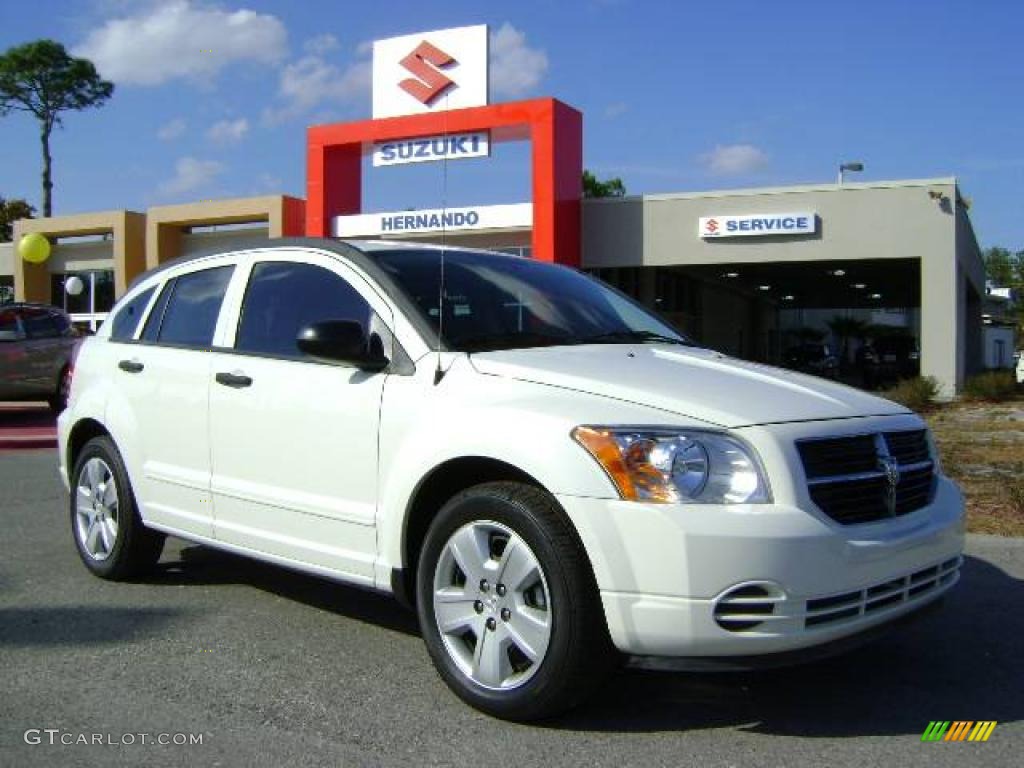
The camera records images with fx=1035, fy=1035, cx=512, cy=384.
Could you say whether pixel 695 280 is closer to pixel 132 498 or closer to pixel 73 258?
pixel 73 258

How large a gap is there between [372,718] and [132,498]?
8.03ft

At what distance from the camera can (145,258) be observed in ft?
113

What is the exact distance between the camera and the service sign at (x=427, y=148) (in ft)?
81.6

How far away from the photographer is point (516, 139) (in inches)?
994

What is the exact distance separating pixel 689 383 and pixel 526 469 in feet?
2.33

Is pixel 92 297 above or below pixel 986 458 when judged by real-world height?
above

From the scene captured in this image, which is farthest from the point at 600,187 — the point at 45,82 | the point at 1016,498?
the point at 1016,498

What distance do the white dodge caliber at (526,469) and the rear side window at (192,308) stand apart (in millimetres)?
21

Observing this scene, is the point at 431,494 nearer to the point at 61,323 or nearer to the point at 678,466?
the point at 678,466

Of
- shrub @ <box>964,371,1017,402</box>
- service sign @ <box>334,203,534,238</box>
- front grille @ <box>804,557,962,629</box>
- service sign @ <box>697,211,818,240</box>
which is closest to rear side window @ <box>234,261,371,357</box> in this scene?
front grille @ <box>804,557,962,629</box>

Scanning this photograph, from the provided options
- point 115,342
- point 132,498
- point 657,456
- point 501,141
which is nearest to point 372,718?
point 657,456

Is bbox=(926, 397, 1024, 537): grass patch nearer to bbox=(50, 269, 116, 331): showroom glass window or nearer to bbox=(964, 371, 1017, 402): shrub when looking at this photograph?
bbox=(964, 371, 1017, 402): shrub

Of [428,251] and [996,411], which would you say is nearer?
[428,251]

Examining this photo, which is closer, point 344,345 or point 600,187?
point 344,345
